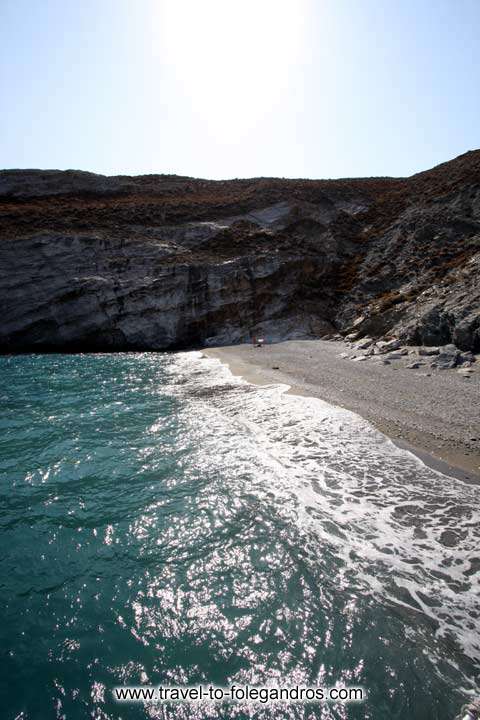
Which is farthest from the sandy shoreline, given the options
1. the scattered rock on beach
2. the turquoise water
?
the turquoise water

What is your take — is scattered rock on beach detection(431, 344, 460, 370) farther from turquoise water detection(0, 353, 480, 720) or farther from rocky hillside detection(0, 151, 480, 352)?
rocky hillside detection(0, 151, 480, 352)

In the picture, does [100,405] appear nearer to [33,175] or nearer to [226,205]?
[226,205]

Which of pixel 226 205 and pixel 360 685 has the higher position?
pixel 226 205

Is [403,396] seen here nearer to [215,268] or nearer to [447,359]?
[447,359]

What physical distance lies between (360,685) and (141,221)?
43.2 metres

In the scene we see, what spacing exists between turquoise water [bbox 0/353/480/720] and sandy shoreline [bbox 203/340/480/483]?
0.72m

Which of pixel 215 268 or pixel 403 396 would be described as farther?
pixel 215 268

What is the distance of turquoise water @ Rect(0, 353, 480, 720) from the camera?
11.9 feet

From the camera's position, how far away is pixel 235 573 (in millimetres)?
5027

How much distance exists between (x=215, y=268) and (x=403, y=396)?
2600 centimetres

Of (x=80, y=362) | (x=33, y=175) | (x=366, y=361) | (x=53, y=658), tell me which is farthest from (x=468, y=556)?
(x=33, y=175)

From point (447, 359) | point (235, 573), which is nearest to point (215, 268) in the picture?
point (447, 359)

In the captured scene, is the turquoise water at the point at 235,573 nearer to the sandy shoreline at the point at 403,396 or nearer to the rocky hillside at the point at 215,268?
the sandy shoreline at the point at 403,396

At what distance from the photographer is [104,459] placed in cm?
872
